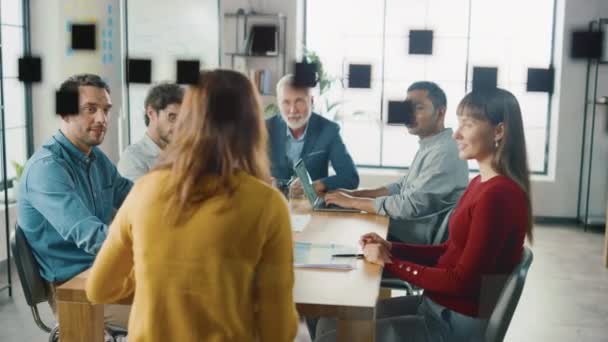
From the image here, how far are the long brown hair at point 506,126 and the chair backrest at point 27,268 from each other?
1.07 m

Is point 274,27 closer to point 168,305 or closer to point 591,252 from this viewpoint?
point 168,305

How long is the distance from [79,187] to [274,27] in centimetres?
120

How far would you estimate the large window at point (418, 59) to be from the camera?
4.74 m

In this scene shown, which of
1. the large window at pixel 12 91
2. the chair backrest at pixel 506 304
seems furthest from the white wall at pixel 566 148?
the chair backrest at pixel 506 304

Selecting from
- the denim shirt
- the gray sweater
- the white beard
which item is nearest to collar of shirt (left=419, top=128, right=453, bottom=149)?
the gray sweater

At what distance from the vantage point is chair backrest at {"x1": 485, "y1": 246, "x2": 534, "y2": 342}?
4.45 feet

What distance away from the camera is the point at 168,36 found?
5.47ft

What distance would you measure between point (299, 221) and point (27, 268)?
2.68ft

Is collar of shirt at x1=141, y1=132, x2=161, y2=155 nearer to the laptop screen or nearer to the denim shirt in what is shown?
the denim shirt

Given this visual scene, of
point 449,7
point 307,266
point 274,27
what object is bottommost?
point 307,266

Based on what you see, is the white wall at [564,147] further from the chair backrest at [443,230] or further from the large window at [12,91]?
the chair backrest at [443,230]

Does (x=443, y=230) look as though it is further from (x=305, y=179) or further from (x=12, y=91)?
(x=12, y=91)

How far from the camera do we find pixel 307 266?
1580 mm

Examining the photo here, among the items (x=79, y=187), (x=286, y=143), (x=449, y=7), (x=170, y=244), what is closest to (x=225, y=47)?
(x=449, y=7)
